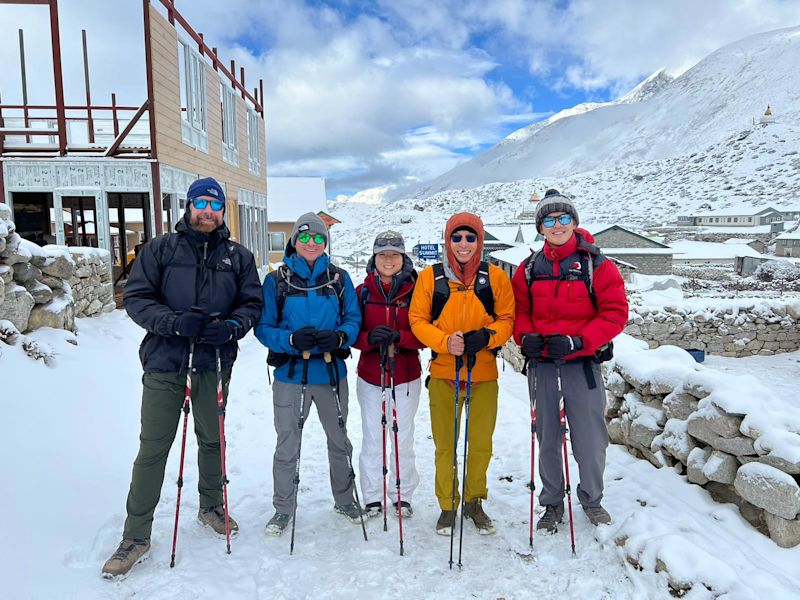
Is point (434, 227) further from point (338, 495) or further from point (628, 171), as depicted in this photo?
point (338, 495)

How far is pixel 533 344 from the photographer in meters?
3.46

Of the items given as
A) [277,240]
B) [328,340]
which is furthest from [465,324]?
[277,240]

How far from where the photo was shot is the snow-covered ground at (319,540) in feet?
10.2

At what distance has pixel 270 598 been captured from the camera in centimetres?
312

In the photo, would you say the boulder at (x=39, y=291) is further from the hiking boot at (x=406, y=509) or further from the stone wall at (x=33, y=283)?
the hiking boot at (x=406, y=509)

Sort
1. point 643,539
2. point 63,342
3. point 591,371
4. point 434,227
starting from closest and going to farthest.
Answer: point 643,539 → point 591,371 → point 63,342 → point 434,227

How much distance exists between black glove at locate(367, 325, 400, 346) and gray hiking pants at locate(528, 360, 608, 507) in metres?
0.99

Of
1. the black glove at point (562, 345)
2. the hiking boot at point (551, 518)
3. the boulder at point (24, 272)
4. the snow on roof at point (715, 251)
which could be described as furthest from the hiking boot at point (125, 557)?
the snow on roof at point (715, 251)

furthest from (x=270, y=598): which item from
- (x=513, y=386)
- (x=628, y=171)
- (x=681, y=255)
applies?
(x=628, y=171)

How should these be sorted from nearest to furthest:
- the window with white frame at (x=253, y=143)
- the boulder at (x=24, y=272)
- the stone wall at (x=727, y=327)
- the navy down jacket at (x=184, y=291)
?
the navy down jacket at (x=184, y=291) < the boulder at (x=24, y=272) < the stone wall at (x=727, y=327) < the window with white frame at (x=253, y=143)

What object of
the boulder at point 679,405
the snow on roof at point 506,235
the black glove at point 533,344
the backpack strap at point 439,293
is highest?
the snow on roof at point 506,235

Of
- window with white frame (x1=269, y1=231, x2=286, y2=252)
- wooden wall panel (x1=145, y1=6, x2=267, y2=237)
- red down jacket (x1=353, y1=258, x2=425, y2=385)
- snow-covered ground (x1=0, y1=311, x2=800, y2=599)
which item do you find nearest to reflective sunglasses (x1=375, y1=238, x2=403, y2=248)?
red down jacket (x1=353, y1=258, x2=425, y2=385)

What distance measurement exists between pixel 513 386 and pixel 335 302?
491 cm

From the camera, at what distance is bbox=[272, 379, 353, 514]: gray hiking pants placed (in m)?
3.81
